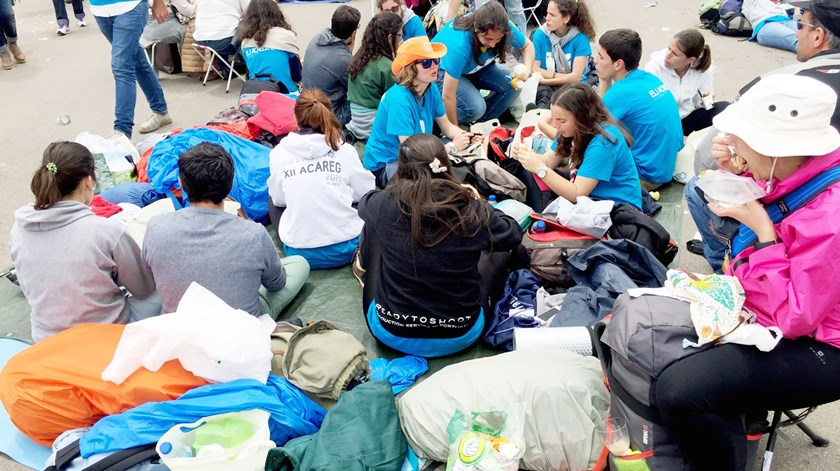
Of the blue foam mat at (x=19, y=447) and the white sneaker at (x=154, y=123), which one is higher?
the blue foam mat at (x=19, y=447)

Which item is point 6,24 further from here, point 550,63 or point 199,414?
point 199,414

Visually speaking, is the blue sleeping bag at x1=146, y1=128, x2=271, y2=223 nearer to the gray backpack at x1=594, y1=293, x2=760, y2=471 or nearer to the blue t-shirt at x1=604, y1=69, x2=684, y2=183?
the blue t-shirt at x1=604, y1=69, x2=684, y2=183

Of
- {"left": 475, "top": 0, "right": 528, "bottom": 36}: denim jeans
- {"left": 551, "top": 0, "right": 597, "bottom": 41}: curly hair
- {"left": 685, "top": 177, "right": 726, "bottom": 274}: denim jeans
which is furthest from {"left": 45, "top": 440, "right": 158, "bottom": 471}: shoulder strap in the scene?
{"left": 475, "top": 0, "right": 528, "bottom": 36}: denim jeans

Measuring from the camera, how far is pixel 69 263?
3232 mm

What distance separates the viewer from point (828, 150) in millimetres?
2436

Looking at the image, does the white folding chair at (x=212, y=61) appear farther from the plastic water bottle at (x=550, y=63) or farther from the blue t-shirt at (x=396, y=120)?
the plastic water bottle at (x=550, y=63)

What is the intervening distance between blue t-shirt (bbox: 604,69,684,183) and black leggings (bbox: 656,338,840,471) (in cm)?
262

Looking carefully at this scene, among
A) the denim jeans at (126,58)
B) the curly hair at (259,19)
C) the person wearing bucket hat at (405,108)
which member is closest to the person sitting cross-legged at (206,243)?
the person wearing bucket hat at (405,108)

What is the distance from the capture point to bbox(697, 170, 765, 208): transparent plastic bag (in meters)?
2.63

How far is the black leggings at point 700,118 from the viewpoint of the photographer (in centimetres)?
553

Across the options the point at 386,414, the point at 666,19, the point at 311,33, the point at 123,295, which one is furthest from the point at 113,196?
the point at 666,19

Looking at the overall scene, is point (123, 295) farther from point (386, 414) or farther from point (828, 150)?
point (828, 150)

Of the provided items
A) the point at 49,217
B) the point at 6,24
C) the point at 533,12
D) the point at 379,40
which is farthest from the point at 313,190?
the point at 6,24

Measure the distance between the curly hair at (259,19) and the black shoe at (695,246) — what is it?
14.0ft
